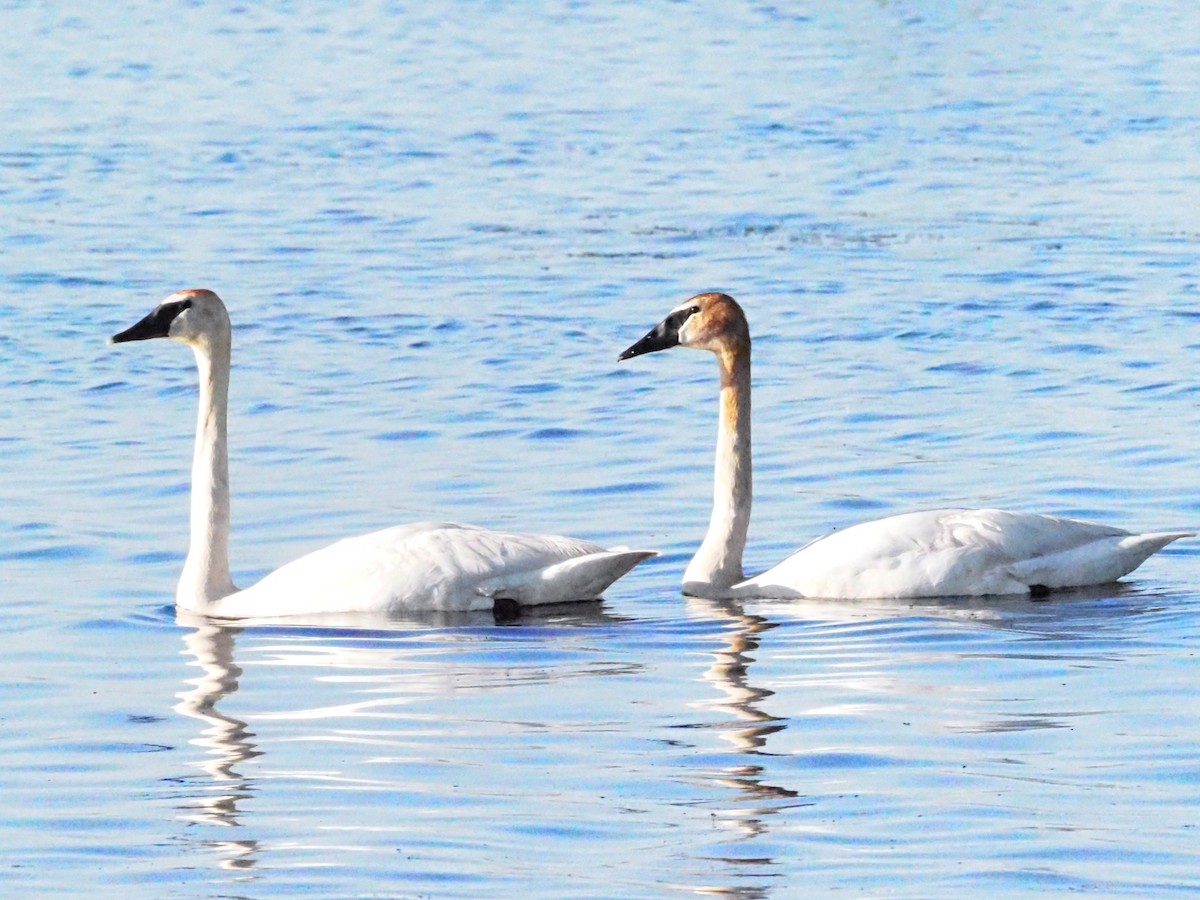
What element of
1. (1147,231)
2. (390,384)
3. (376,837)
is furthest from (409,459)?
(1147,231)

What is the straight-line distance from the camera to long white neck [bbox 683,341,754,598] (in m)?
10.0

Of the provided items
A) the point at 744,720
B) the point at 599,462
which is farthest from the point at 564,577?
the point at 599,462

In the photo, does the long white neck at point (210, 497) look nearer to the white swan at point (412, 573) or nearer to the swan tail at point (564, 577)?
the white swan at point (412, 573)

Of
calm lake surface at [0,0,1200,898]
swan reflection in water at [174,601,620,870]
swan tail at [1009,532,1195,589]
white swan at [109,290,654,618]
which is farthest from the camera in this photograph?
swan tail at [1009,532,1195,589]

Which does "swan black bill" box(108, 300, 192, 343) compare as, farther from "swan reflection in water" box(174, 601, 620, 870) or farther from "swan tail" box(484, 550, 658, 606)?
"swan tail" box(484, 550, 658, 606)

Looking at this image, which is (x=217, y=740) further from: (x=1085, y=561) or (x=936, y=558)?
(x=1085, y=561)

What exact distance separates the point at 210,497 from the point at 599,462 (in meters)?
3.01

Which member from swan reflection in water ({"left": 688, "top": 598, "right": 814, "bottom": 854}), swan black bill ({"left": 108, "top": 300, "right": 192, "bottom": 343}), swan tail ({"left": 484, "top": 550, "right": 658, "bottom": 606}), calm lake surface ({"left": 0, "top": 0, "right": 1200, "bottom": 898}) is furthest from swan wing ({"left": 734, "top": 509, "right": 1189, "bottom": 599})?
swan black bill ({"left": 108, "top": 300, "right": 192, "bottom": 343})

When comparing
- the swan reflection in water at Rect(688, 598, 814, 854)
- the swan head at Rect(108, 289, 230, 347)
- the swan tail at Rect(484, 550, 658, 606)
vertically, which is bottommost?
the swan reflection in water at Rect(688, 598, 814, 854)

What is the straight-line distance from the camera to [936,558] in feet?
31.4

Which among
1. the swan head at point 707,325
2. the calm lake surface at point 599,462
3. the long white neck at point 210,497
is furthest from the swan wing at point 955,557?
the long white neck at point 210,497

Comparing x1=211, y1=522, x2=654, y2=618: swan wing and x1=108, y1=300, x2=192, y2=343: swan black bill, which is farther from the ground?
x1=108, y1=300, x2=192, y2=343: swan black bill

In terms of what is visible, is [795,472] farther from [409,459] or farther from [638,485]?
[409,459]

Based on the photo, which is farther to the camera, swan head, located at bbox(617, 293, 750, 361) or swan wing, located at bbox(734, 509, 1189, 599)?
swan head, located at bbox(617, 293, 750, 361)
